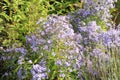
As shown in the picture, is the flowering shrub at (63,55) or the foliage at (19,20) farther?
the foliage at (19,20)

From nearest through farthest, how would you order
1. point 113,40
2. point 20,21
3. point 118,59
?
point 118,59
point 113,40
point 20,21

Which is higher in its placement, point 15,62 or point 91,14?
point 91,14

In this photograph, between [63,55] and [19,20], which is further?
[19,20]

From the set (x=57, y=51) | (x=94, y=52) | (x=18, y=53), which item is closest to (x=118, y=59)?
(x=94, y=52)

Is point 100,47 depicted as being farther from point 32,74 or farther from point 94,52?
point 32,74

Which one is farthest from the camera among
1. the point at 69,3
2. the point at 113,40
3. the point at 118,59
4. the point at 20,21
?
the point at 69,3

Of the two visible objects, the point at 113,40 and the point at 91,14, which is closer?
the point at 113,40

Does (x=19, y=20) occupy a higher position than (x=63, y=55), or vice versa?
(x=19, y=20)

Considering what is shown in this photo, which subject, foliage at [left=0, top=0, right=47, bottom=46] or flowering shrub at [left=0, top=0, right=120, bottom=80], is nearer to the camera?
flowering shrub at [left=0, top=0, right=120, bottom=80]
